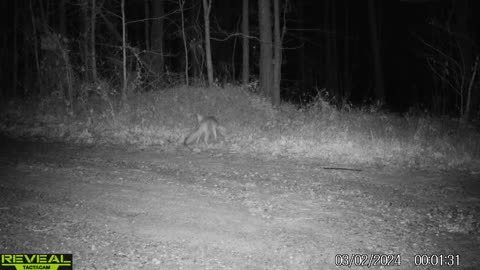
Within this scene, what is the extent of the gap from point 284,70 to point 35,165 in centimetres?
3823

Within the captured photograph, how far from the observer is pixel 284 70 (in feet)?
149

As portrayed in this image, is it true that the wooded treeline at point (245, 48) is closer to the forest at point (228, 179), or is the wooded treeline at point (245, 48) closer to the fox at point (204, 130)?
the forest at point (228, 179)

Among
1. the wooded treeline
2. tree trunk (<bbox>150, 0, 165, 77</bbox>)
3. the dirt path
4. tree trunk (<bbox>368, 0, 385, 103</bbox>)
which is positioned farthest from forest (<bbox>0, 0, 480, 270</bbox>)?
tree trunk (<bbox>368, 0, 385, 103</bbox>)

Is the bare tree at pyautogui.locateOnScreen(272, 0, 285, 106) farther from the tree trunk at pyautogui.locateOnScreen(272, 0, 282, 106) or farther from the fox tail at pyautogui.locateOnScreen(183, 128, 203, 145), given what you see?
the fox tail at pyautogui.locateOnScreen(183, 128, 203, 145)

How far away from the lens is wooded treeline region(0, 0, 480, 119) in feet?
58.4

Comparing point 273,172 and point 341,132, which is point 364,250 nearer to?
point 273,172

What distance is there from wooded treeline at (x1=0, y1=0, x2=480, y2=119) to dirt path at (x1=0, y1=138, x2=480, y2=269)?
8.05 meters

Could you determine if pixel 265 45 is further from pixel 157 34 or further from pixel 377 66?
pixel 377 66

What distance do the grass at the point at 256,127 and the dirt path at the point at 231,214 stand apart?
59.3 inches

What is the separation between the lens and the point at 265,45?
58.1 ft

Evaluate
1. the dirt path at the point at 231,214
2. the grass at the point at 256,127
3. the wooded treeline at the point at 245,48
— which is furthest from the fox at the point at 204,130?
the wooded treeline at the point at 245,48

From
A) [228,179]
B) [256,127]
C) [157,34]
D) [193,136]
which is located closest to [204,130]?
[193,136]

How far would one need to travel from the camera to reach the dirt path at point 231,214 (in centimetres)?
496

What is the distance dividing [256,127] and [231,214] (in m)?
8.18
